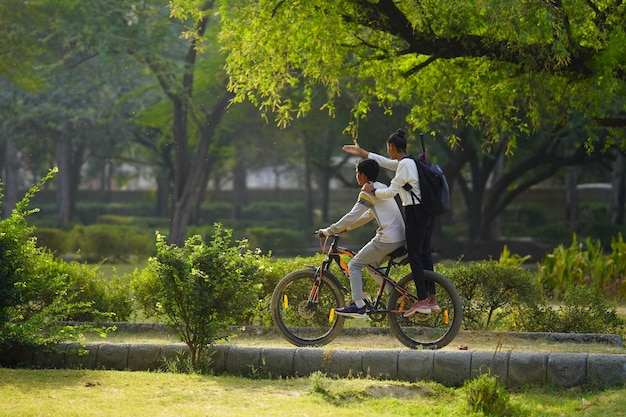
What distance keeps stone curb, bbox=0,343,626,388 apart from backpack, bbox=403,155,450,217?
1.41 meters

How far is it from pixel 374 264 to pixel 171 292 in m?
1.91

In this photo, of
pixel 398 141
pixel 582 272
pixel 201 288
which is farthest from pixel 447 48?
pixel 582 272

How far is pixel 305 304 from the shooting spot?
9758mm

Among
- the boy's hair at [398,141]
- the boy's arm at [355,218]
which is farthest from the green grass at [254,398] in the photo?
the boy's hair at [398,141]

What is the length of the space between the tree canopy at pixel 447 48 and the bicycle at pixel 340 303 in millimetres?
2987

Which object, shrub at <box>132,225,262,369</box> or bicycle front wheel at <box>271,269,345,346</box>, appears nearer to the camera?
shrub at <box>132,225,262,369</box>

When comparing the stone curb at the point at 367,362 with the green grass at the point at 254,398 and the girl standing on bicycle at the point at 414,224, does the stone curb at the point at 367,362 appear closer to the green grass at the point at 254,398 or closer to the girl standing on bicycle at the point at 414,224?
the green grass at the point at 254,398

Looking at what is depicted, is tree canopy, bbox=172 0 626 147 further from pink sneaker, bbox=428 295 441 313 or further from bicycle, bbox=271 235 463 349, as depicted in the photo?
pink sneaker, bbox=428 295 441 313

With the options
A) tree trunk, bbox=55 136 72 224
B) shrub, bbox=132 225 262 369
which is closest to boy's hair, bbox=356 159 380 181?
shrub, bbox=132 225 262 369

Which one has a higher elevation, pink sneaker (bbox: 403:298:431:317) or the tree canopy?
the tree canopy

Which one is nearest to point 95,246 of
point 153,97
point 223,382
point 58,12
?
point 58,12

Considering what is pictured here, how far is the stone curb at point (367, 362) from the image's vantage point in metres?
7.93

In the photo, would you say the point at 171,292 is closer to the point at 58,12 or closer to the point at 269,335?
the point at 269,335

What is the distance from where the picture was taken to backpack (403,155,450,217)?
9180 mm
